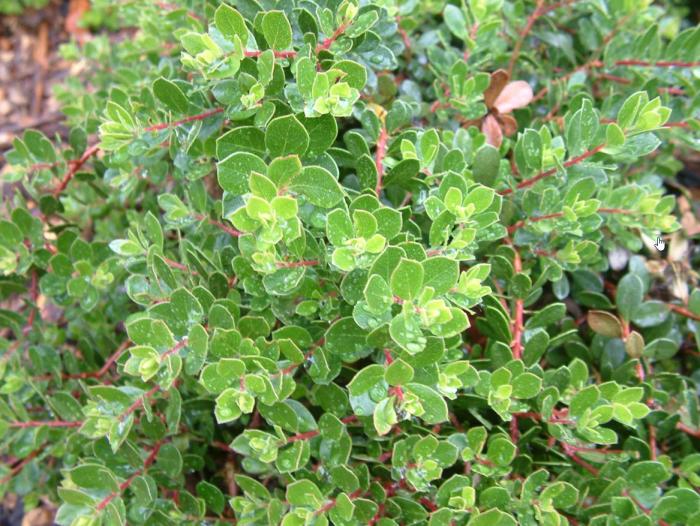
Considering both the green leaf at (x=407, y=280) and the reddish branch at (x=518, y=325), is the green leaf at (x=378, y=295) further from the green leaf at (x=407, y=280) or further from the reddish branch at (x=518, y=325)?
the reddish branch at (x=518, y=325)

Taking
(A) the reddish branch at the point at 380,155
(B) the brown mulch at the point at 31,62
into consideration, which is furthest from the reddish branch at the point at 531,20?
(B) the brown mulch at the point at 31,62

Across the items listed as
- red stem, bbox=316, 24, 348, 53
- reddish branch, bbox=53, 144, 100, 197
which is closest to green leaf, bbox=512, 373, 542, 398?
red stem, bbox=316, 24, 348, 53

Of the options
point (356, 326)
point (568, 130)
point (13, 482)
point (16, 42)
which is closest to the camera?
point (356, 326)

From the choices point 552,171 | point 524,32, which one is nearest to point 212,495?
point 552,171

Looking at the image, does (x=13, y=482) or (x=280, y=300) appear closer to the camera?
(x=280, y=300)

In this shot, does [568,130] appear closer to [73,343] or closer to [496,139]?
[496,139]

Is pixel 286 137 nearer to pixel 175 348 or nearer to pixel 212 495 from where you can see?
pixel 175 348

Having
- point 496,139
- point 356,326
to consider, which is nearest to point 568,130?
point 496,139
